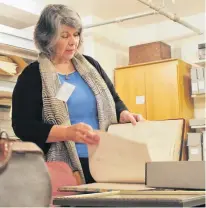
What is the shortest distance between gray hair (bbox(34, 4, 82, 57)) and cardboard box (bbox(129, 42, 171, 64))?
11.6 feet

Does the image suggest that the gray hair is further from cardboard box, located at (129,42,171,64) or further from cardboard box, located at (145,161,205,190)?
cardboard box, located at (129,42,171,64)

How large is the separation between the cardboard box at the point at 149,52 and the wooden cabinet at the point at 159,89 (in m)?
0.07

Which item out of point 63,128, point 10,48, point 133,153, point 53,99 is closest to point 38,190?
point 133,153

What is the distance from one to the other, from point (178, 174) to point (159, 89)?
4.20 meters

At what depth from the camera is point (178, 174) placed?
2.56 feet

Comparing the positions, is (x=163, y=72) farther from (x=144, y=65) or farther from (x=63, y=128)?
(x=63, y=128)

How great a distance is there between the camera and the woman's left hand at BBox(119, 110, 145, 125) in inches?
49.5

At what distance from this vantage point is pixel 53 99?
135 cm

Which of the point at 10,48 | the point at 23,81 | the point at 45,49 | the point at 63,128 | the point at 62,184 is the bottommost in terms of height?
the point at 62,184

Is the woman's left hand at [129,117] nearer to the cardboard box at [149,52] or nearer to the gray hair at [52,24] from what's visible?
the gray hair at [52,24]

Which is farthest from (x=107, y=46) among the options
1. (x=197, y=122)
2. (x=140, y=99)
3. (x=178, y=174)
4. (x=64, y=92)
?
(x=178, y=174)

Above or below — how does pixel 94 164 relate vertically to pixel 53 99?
below

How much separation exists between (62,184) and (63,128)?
7.4 inches

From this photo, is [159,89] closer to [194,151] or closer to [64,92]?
[194,151]
